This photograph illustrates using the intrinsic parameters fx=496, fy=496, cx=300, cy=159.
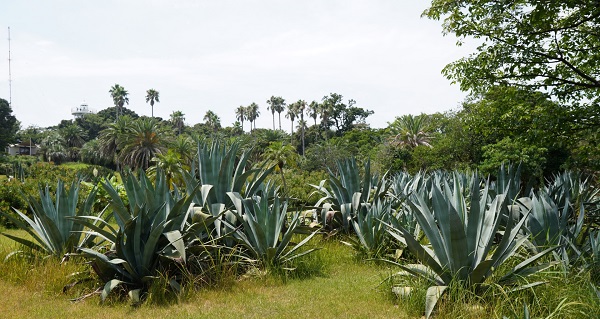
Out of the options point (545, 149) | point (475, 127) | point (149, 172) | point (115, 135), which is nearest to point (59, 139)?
point (115, 135)

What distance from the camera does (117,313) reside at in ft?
16.6

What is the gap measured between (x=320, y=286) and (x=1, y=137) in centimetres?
4553

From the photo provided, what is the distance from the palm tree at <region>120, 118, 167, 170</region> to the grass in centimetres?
4393

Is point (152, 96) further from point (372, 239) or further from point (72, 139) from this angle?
point (372, 239)

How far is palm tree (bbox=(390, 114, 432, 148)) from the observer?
1784 inches

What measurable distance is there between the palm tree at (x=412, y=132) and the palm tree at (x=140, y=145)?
2335 centimetres

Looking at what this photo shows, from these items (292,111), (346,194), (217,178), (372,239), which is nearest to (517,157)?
(346,194)

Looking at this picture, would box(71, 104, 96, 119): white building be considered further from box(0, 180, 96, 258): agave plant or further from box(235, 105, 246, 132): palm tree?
box(0, 180, 96, 258): agave plant

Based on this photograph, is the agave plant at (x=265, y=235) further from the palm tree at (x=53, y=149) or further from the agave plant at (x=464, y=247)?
the palm tree at (x=53, y=149)

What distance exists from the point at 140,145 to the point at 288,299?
153ft

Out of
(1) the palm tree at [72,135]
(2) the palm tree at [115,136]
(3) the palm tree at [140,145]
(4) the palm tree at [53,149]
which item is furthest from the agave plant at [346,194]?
(1) the palm tree at [72,135]

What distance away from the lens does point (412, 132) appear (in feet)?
152

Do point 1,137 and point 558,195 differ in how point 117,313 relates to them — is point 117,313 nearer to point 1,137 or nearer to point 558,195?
point 558,195

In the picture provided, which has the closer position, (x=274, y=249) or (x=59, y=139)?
(x=274, y=249)
